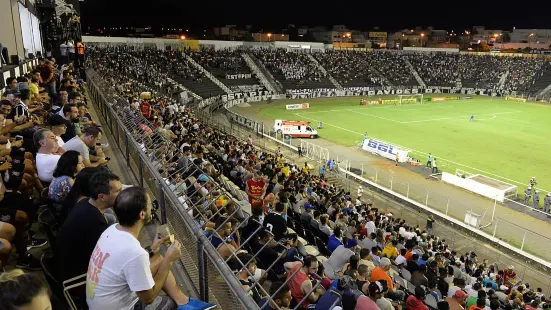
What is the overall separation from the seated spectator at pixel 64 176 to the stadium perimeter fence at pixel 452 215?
15.0m

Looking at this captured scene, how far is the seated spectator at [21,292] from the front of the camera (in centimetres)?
241

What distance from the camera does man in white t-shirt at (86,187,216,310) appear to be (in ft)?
11.0

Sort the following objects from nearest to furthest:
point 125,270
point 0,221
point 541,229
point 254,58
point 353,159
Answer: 1. point 125,270
2. point 0,221
3. point 541,229
4. point 353,159
5. point 254,58

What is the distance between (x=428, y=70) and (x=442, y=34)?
10175cm

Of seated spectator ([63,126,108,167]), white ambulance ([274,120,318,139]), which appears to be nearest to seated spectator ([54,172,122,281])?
seated spectator ([63,126,108,167])

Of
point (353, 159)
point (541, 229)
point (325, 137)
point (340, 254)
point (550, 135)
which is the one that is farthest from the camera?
point (550, 135)

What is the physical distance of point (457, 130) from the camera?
40438 mm

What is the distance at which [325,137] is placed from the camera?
35.9m

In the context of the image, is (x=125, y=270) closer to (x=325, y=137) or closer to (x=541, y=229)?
(x=541, y=229)

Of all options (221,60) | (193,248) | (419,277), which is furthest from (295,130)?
(221,60)

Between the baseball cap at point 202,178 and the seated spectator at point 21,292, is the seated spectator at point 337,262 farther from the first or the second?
the seated spectator at point 21,292

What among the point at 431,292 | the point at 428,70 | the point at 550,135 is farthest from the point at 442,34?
the point at 431,292

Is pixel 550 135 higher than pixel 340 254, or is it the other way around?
pixel 340 254

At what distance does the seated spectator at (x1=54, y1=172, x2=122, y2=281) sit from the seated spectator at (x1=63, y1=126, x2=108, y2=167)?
9.20 feet
